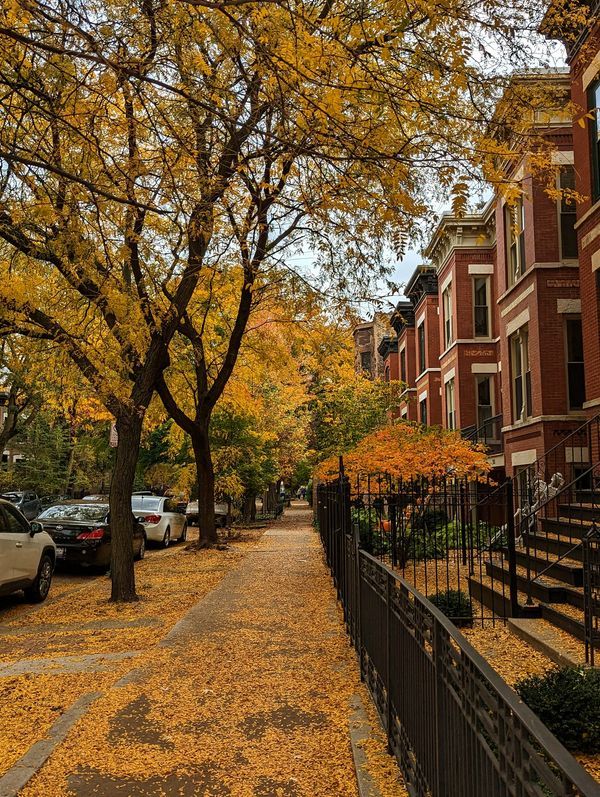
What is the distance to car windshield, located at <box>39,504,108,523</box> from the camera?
16.8m

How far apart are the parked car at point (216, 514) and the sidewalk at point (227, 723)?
2369cm

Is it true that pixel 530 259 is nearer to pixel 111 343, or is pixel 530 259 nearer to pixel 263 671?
pixel 111 343

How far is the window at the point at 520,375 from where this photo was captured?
59.8 feet

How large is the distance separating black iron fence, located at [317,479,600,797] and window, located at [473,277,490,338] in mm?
20743

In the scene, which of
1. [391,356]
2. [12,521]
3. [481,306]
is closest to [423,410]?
[481,306]

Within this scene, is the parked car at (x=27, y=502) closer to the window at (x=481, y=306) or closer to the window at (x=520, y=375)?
the window at (x=481, y=306)

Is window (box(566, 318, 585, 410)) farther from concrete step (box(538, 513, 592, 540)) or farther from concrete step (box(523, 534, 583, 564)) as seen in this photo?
concrete step (box(523, 534, 583, 564))

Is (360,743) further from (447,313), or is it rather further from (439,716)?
(447,313)

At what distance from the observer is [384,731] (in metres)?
5.43

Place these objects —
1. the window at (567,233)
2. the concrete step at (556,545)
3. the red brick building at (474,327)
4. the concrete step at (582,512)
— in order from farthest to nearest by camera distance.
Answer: the red brick building at (474,327)
the window at (567,233)
the concrete step at (582,512)
the concrete step at (556,545)

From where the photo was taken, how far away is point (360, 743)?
5.27 meters

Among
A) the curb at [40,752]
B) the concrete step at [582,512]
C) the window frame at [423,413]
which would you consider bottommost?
the curb at [40,752]

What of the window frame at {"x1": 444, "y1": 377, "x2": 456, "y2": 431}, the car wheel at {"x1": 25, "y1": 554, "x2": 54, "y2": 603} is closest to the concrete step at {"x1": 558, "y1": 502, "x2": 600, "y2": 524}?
the car wheel at {"x1": 25, "y1": 554, "x2": 54, "y2": 603}

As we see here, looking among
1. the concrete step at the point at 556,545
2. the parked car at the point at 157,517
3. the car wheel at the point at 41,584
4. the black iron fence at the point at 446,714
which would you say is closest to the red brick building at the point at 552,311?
the concrete step at the point at 556,545
